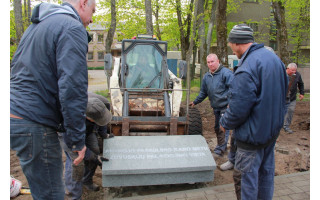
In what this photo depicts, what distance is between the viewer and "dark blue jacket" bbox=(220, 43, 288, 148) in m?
2.45

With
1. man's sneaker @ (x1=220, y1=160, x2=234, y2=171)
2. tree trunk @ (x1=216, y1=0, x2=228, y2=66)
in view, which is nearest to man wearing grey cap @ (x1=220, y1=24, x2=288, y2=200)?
man's sneaker @ (x1=220, y1=160, x2=234, y2=171)

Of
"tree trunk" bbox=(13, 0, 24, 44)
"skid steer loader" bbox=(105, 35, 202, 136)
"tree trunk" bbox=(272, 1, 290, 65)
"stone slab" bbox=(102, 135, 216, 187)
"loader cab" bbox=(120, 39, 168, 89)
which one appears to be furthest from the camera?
"tree trunk" bbox=(272, 1, 290, 65)

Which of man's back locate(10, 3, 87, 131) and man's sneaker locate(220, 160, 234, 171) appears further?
man's sneaker locate(220, 160, 234, 171)

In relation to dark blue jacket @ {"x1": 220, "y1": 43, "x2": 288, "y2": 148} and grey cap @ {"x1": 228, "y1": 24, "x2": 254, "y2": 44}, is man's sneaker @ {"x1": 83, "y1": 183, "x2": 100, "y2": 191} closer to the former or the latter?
dark blue jacket @ {"x1": 220, "y1": 43, "x2": 288, "y2": 148}

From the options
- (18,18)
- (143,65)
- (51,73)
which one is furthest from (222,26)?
(51,73)

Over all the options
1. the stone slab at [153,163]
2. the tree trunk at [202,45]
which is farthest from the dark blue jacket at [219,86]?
the tree trunk at [202,45]

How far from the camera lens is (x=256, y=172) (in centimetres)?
265

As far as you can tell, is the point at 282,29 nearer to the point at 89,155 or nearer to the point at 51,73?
the point at 89,155

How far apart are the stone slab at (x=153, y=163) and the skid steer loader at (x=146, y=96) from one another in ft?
2.66

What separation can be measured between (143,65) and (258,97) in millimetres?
3768

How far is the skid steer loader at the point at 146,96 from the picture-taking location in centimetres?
478

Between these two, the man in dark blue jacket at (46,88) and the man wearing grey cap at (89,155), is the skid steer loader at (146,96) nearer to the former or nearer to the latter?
the man wearing grey cap at (89,155)

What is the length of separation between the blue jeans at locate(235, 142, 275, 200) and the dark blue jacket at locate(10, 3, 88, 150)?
5.64 ft

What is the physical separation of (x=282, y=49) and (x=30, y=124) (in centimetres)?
1221
